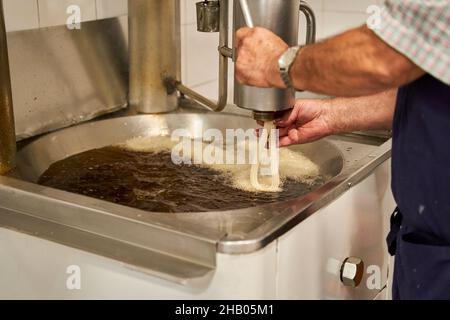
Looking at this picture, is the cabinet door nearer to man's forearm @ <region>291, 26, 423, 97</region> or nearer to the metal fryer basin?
the metal fryer basin

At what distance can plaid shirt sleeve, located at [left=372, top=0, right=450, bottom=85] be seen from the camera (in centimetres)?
81

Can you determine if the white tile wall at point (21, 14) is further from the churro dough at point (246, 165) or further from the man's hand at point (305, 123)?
the man's hand at point (305, 123)

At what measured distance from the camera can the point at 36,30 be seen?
1.37m

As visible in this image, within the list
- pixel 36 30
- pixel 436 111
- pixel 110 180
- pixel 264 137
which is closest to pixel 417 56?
pixel 436 111

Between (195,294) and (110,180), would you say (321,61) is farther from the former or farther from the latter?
(110,180)

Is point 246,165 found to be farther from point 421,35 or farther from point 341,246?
point 421,35

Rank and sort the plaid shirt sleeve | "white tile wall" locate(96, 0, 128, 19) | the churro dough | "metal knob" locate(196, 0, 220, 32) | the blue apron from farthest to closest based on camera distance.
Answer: "white tile wall" locate(96, 0, 128, 19), "metal knob" locate(196, 0, 220, 32), the churro dough, the blue apron, the plaid shirt sleeve

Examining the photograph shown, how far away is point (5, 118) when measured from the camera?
119 cm

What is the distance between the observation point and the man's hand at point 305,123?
4.20 ft

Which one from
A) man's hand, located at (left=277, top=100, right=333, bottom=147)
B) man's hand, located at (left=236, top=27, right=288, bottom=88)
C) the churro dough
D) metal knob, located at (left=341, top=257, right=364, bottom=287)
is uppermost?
man's hand, located at (left=236, top=27, right=288, bottom=88)

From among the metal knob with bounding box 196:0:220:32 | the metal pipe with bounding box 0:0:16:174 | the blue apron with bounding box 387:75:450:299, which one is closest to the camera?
the blue apron with bounding box 387:75:450:299

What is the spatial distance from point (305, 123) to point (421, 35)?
50 centimetres

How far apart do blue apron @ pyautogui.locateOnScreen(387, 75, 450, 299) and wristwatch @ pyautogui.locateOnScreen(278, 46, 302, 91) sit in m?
0.16

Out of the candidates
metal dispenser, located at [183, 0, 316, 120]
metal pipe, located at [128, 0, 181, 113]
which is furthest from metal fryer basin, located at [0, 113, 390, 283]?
metal pipe, located at [128, 0, 181, 113]
